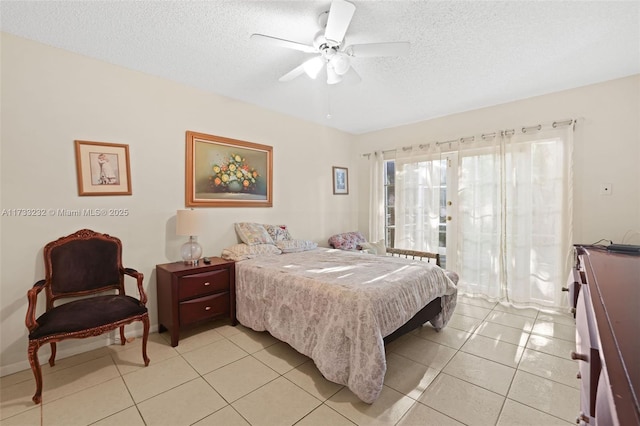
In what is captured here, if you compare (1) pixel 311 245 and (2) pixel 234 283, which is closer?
(2) pixel 234 283

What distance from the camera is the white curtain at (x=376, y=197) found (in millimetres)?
4699

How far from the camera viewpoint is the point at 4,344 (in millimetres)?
2107

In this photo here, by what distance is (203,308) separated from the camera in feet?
8.86

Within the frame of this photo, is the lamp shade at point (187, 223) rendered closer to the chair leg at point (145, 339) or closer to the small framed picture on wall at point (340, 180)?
the chair leg at point (145, 339)

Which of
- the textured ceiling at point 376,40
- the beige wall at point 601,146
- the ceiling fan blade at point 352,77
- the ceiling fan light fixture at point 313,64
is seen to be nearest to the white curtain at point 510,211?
the beige wall at point 601,146

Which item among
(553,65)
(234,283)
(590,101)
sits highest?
(553,65)

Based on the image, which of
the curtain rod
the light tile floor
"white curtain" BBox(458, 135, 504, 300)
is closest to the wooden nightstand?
the light tile floor

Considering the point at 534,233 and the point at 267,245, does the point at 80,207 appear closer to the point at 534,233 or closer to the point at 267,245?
the point at 267,245

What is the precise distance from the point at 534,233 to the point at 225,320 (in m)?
3.68

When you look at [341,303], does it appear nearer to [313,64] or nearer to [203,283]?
[203,283]

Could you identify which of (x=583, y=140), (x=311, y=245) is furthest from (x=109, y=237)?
(x=583, y=140)

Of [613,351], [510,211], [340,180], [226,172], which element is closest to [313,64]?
[226,172]

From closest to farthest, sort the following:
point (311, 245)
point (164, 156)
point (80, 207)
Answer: point (80, 207)
point (164, 156)
point (311, 245)

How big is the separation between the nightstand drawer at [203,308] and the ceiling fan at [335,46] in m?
2.21
